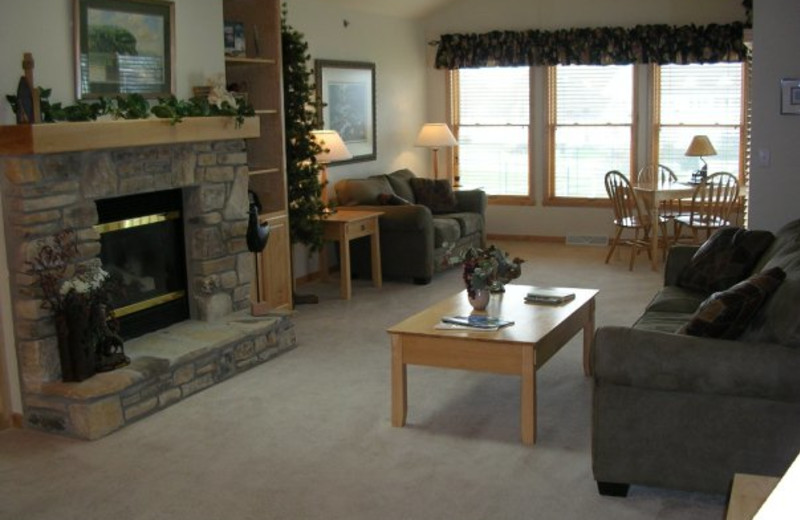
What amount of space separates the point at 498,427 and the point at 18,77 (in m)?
2.74

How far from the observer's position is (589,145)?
9781 mm

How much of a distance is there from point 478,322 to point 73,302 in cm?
188

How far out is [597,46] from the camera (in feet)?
30.7

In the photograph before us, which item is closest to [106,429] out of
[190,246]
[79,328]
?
[79,328]

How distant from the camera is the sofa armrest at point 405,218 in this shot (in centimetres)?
779

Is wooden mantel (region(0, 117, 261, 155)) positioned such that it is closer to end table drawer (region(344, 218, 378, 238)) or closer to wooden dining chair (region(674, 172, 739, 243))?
end table drawer (region(344, 218, 378, 238))

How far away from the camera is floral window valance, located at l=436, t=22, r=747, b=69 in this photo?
8867 mm

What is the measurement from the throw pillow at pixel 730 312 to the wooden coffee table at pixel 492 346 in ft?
2.77

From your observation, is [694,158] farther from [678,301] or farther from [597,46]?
[678,301]

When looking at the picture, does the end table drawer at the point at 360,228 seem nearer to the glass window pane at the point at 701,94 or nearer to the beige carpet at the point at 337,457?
the beige carpet at the point at 337,457

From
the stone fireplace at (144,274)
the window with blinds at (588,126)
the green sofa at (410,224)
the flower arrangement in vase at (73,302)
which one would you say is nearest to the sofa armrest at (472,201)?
the green sofa at (410,224)

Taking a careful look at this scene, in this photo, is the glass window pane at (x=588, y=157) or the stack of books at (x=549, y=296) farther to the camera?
the glass window pane at (x=588, y=157)

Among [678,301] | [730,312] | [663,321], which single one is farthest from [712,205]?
[730,312]

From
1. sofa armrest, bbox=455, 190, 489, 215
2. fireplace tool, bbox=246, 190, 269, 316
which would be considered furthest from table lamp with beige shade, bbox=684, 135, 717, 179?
fireplace tool, bbox=246, 190, 269, 316
